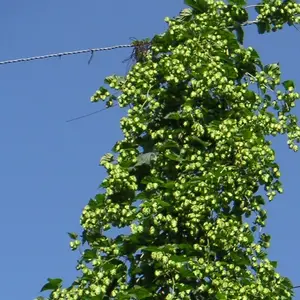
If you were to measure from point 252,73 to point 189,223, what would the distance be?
5.26ft

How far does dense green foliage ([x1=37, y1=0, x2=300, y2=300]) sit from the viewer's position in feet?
23.9

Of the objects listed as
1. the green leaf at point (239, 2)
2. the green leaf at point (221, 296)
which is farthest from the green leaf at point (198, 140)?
the green leaf at point (239, 2)

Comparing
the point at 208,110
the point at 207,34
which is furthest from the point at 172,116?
the point at 207,34

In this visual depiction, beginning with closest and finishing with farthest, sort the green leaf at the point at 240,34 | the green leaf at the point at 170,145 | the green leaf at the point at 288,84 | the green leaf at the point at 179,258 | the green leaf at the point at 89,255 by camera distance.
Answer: the green leaf at the point at 179,258 < the green leaf at the point at 89,255 < the green leaf at the point at 170,145 < the green leaf at the point at 288,84 < the green leaf at the point at 240,34

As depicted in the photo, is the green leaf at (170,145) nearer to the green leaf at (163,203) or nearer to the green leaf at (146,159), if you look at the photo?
the green leaf at (146,159)

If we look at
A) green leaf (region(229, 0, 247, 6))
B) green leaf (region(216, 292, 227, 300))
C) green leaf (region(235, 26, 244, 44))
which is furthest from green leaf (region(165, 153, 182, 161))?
green leaf (region(229, 0, 247, 6))

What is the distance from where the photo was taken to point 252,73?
27.2 feet

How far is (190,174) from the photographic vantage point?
7.56m

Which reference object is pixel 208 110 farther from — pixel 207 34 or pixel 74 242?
pixel 74 242

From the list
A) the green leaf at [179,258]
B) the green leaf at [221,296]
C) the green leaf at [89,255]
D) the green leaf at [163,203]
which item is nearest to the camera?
the green leaf at [221,296]

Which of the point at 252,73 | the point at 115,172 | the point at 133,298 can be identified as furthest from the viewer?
the point at 252,73

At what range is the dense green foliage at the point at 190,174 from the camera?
7.29m

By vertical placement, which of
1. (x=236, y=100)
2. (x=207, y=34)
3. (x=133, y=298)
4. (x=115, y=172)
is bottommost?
(x=133, y=298)

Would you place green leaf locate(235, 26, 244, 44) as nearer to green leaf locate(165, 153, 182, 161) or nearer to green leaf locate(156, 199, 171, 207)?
green leaf locate(165, 153, 182, 161)
